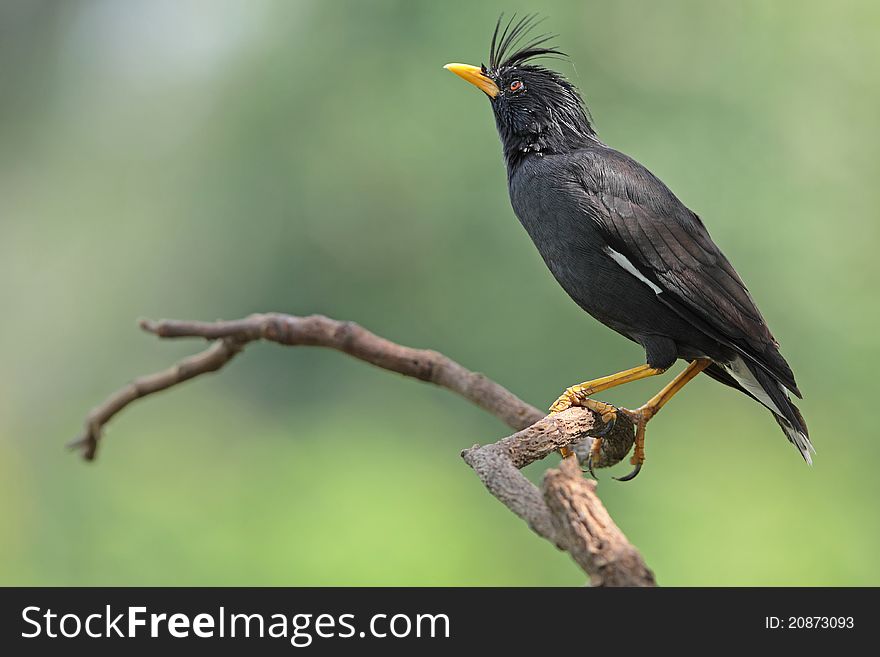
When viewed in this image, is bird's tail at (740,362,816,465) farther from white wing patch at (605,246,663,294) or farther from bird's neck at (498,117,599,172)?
bird's neck at (498,117,599,172)

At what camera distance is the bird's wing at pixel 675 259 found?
326cm

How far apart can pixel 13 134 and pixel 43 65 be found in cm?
94

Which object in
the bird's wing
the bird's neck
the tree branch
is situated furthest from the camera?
the bird's neck

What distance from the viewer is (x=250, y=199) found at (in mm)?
10672

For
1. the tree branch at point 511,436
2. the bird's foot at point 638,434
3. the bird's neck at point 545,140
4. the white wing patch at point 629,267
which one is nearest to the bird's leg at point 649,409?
the bird's foot at point 638,434

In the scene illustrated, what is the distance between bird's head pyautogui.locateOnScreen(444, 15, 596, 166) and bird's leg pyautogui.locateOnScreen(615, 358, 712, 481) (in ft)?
2.97

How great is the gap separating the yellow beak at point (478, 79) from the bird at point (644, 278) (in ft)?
1.88

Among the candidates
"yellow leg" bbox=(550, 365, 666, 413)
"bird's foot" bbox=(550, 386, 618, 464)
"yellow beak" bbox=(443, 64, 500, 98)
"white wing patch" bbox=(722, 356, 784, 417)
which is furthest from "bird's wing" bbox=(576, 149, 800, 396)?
"yellow beak" bbox=(443, 64, 500, 98)

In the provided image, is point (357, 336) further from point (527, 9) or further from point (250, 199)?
point (250, 199)

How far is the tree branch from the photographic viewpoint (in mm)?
1984

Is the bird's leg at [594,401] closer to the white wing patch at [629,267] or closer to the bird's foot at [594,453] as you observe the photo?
the bird's foot at [594,453]

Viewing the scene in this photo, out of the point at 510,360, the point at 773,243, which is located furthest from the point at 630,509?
the point at 773,243

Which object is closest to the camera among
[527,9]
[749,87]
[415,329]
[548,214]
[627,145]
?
[548,214]

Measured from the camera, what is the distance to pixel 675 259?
3.32m
